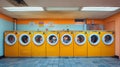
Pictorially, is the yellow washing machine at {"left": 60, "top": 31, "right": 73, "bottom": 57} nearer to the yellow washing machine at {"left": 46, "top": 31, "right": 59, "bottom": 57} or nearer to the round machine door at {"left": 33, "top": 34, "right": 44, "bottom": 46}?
the yellow washing machine at {"left": 46, "top": 31, "right": 59, "bottom": 57}

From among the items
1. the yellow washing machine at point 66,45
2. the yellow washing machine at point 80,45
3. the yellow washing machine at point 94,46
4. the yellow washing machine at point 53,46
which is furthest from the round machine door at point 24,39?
the yellow washing machine at point 94,46

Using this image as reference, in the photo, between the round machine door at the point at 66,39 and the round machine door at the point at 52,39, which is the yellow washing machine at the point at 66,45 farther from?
the round machine door at the point at 52,39

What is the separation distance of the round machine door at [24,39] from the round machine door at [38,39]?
0.32m

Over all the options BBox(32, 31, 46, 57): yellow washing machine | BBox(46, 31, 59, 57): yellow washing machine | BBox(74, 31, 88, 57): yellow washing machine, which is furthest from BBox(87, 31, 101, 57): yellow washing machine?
BBox(32, 31, 46, 57): yellow washing machine

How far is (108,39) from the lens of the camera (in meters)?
7.61

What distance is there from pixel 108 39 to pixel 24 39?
3.99 metres

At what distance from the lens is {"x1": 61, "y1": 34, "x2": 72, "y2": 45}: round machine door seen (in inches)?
291

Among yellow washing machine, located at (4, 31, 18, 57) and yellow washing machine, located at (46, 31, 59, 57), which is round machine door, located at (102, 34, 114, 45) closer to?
yellow washing machine, located at (46, 31, 59, 57)

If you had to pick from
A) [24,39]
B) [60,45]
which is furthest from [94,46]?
[24,39]

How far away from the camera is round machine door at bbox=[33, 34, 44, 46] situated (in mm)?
7402

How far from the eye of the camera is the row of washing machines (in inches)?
292

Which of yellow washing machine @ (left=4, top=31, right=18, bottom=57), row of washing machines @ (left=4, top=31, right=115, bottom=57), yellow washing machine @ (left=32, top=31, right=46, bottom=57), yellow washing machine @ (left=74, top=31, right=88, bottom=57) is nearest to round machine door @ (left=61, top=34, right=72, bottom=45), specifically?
row of washing machines @ (left=4, top=31, right=115, bottom=57)

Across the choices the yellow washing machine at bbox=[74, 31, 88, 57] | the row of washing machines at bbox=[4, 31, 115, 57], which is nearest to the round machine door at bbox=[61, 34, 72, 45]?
the row of washing machines at bbox=[4, 31, 115, 57]

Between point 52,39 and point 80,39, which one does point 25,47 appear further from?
point 80,39
